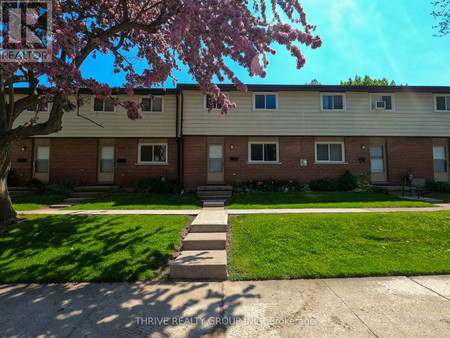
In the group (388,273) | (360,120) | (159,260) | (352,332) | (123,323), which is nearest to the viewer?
(352,332)

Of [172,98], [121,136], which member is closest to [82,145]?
[121,136]

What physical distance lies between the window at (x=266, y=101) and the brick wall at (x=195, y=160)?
3.65 metres

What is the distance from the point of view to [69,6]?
5695 millimetres

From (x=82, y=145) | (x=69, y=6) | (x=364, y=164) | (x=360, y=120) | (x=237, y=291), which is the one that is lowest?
(x=237, y=291)

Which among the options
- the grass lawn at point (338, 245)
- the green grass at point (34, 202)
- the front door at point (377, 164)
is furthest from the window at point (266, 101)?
the green grass at point (34, 202)

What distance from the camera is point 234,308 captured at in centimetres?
286

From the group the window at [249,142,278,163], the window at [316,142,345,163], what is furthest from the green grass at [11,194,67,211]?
the window at [316,142,345,163]

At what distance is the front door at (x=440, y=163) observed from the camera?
12977mm

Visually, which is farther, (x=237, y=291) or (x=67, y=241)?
(x=67, y=241)

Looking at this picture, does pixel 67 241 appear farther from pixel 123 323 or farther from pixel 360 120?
pixel 360 120

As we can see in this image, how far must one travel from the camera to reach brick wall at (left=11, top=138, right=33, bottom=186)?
41.0 feet

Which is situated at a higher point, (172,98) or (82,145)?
(172,98)

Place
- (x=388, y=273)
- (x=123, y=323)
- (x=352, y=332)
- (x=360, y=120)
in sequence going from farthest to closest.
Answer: (x=360, y=120), (x=388, y=273), (x=123, y=323), (x=352, y=332)

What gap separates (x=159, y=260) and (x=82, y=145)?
11432mm
